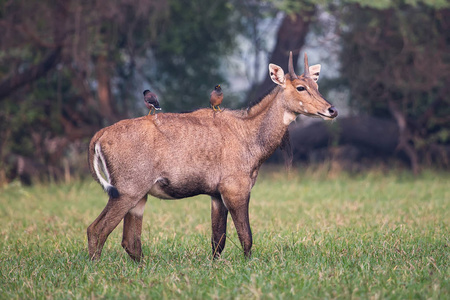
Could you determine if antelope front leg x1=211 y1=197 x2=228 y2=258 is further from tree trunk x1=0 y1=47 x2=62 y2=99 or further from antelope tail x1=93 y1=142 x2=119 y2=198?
tree trunk x1=0 y1=47 x2=62 y2=99

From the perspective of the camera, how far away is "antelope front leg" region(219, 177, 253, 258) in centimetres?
606

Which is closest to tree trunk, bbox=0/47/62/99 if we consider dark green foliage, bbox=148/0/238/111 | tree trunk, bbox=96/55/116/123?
tree trunk, bbox=96/55/116/123

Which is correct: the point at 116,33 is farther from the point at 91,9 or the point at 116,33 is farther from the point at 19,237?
the point at 19,237

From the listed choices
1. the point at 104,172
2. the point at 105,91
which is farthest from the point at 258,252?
the point at 105,91

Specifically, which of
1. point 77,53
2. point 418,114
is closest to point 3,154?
point 77,53

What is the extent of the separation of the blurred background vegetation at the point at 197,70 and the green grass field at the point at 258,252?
437 cm

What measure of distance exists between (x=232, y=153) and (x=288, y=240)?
54.4 inches

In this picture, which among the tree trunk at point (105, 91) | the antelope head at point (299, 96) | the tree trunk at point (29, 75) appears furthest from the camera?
the tree trunk at point (105, 91)

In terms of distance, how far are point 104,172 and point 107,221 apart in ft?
1.89

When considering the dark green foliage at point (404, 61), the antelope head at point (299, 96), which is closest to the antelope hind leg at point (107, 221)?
the antelope head at point (299, 96)

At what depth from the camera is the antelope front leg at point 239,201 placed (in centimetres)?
606

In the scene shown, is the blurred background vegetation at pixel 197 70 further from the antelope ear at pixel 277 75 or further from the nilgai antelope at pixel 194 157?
the antelope ear at pixel 277 75

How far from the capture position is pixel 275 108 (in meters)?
6.48

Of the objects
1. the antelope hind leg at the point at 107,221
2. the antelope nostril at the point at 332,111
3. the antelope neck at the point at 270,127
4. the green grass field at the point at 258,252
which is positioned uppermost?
the antelope nostril at the point at 332,111
